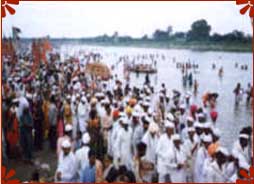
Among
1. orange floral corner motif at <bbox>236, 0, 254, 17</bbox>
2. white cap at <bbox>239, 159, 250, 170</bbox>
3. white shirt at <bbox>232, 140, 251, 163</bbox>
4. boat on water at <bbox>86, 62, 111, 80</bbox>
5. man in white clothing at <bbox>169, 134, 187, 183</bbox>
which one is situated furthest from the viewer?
boat on water at <bbox>86, 62, 111, 80</bbox>

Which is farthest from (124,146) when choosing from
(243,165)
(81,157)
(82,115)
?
(82,115)

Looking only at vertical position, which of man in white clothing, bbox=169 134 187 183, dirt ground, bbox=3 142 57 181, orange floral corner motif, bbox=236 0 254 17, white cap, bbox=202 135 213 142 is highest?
orange floral corner motif, bbox=236 0 254 17

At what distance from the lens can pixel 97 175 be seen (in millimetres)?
4957

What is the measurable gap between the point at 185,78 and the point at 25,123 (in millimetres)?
18422

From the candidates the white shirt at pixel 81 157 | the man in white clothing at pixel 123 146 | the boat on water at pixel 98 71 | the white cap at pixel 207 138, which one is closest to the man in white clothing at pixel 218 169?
the white cap at pixel 207 138

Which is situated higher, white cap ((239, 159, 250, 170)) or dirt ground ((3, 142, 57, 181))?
white cap ((239, 159, 250, 170))

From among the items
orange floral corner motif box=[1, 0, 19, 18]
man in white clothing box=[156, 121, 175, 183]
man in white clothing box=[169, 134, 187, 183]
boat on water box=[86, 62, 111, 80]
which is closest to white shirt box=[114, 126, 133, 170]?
man in white clothing box=[156, 121, 175, 183]

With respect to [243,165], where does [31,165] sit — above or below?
below

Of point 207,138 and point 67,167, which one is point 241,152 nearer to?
point 207,138

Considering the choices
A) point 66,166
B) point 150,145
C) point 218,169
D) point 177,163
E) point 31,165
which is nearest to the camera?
point 218,169

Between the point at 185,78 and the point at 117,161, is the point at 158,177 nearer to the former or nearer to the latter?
the point at 117,161

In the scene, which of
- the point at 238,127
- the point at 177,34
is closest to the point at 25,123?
the point at 238,127

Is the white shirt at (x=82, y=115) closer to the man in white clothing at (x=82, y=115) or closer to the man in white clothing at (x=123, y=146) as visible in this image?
the man in white clothing at (x=82, y=115)

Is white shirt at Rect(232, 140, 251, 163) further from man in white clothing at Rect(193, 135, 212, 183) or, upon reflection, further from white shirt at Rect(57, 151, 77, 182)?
white shirt at Rect(57, 151, 77, 182)
